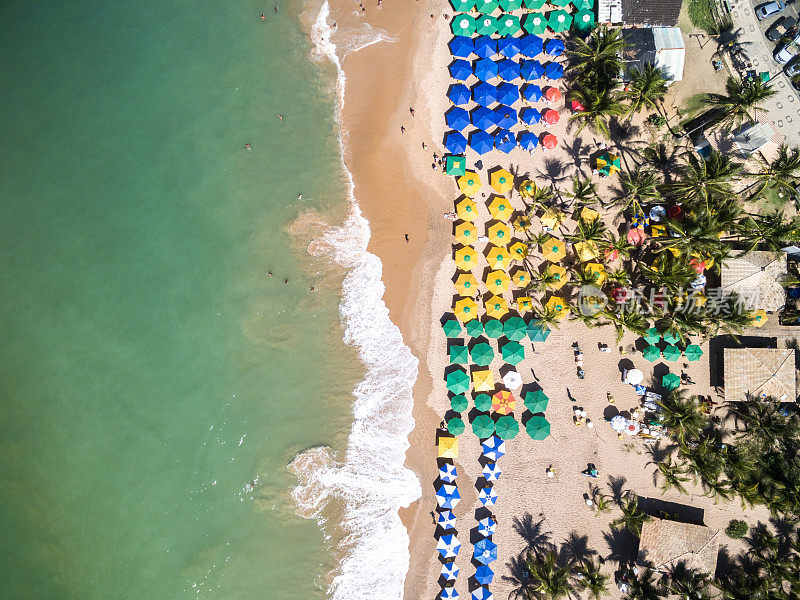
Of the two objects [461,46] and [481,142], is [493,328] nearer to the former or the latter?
[481,142]

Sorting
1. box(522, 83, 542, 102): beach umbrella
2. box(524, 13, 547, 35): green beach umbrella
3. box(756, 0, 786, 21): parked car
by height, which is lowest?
box(522, 83, 542, 102): beach umbrella

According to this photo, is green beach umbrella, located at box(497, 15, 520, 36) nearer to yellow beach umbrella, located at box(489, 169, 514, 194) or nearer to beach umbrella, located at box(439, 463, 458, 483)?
yellow beach umbrella, located at box(489, 169, 514, 194)

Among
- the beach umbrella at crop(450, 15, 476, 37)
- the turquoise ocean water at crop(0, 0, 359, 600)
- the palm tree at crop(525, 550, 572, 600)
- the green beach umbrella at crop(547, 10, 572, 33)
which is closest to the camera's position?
the palm tree at crop(525, 550, 572, 600)

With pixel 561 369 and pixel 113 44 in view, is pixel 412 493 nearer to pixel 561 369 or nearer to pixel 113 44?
pixel 561 369

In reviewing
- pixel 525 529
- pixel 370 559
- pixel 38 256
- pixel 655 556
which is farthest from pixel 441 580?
pixel 38 256

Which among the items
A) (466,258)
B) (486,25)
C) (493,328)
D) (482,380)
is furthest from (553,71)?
(482,380)

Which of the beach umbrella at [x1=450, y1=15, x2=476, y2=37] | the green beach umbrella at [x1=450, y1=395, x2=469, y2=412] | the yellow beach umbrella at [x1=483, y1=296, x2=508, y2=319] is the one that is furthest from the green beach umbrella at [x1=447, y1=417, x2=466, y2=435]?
the beach umbrella at [x1=450, y1=15, x2=476, y2=37]

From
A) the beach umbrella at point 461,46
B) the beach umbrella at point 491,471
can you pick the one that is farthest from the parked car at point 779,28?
the beach umbrella at point 491,471
